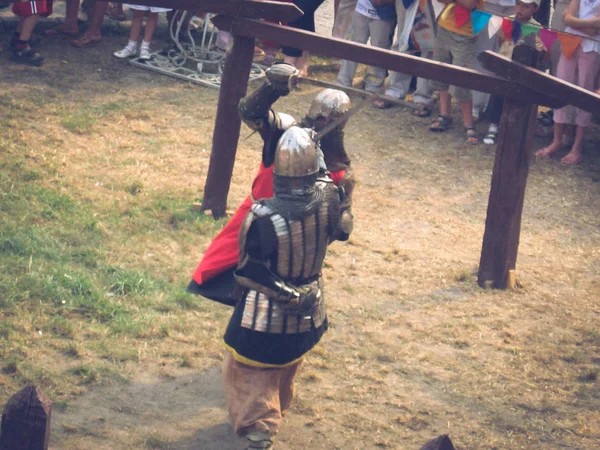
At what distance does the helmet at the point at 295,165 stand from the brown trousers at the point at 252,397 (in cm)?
91

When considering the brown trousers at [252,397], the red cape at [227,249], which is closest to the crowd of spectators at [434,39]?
the red cape at [227,249]

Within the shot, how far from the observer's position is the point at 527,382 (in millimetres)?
5363

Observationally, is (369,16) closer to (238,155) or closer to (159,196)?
(238,155)

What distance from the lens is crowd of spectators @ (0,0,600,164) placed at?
845cm

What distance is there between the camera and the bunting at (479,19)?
850 cm

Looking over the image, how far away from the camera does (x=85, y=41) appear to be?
10281mm

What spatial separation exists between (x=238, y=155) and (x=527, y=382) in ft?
12.7

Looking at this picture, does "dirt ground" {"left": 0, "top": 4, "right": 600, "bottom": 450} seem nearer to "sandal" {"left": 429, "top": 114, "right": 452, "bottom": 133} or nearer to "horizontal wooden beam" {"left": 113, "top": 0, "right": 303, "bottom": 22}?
"sandal" {"left": 429, "top": 114, "right": 452, "bottom": 133}

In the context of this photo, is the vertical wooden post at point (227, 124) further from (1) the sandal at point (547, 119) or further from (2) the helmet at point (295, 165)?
(1) the sandal at point (547, 119)

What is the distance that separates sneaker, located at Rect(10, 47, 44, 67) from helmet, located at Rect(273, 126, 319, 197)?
6.21 metres

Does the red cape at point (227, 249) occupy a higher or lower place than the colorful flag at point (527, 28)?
lower

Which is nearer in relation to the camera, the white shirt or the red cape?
the red cape

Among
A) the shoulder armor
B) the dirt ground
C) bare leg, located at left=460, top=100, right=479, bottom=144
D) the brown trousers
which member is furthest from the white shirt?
the brown trousers

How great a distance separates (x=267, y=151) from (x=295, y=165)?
3.01 ft
